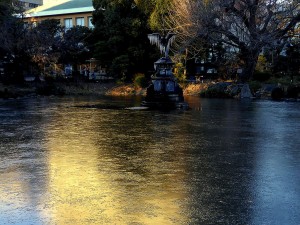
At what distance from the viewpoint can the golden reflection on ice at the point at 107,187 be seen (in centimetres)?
489

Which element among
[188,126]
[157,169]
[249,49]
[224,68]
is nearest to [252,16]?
[249,49]

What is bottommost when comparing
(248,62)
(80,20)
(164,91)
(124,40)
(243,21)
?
(164,91)

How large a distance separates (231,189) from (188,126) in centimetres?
749

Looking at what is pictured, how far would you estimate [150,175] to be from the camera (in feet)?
22.6

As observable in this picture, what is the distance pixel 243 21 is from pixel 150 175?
25.2 metres

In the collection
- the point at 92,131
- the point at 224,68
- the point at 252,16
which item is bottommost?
the point at 92,131

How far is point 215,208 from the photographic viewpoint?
5.15 m

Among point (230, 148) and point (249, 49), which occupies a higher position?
point (249, 49)

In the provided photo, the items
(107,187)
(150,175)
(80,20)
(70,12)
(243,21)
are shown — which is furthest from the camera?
(80,20)

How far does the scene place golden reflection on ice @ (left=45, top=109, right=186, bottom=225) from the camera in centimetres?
489

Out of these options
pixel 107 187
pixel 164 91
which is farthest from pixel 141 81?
pixel 107 187

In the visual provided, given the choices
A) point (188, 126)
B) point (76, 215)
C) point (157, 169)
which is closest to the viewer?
point (76, 215)

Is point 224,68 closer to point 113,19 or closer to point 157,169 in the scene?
point 113,19

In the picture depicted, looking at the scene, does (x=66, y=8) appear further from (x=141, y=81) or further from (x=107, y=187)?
(x=107, y=187)
